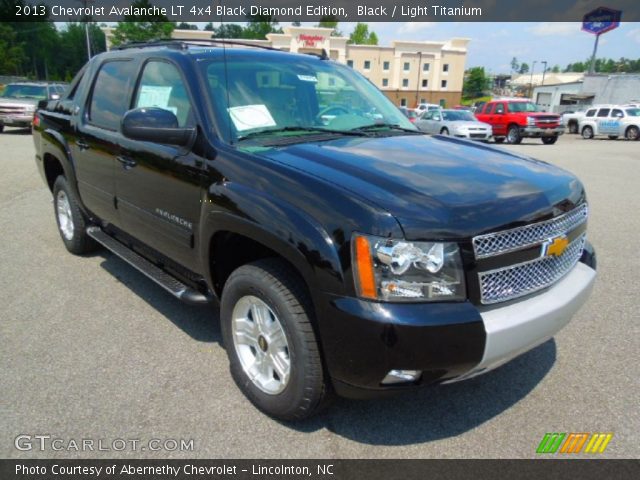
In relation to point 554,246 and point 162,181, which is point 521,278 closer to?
point 554,246

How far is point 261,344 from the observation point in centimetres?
263

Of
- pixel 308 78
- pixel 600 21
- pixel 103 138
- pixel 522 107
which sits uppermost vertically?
pixel 600 21

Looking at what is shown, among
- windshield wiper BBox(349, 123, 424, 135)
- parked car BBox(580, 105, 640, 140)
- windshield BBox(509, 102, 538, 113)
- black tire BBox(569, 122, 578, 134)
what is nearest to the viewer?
windshield wiper BBox(349, 123, 424, 135)

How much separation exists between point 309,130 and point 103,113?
2020 millimetres

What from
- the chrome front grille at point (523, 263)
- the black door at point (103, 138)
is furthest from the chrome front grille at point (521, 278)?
the black door at point (103, 138)

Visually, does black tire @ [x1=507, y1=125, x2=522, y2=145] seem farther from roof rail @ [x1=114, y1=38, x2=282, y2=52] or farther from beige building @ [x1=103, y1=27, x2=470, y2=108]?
beige building @ [x1=103, y1=27, x2=470, y2=108]

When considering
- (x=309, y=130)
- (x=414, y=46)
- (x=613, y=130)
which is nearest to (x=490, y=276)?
(x=309, y=130)

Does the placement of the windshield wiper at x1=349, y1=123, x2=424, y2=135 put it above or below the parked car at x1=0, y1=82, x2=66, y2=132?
above

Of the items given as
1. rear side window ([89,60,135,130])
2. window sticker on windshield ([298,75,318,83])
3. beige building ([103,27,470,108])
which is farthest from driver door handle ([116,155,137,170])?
beige building ([103,27,470,108])

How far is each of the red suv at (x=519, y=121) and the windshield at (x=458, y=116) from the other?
91.9 inches

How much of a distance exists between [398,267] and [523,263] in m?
0.69

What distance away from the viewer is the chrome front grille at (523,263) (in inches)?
85.5

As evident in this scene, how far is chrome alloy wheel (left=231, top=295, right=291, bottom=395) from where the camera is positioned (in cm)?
253
